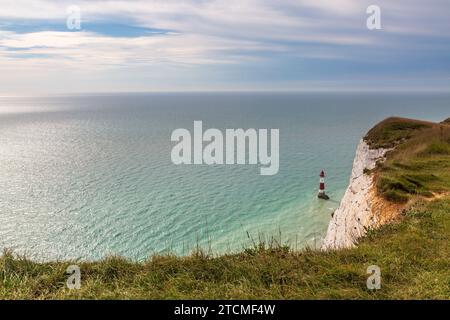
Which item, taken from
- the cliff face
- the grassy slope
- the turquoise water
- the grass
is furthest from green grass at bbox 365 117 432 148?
the grassy slope

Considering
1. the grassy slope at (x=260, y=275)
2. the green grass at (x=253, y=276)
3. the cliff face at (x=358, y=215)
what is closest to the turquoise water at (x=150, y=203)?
the cliff face at (x=358, y=215)

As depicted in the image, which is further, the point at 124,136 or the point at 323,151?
the point at 124,136

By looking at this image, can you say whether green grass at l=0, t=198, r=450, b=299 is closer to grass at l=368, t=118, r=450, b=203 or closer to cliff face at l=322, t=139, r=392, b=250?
cliff face at l=322, t=139, r=392, b=250

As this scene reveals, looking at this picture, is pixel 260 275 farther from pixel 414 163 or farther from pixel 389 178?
pixel 414 163

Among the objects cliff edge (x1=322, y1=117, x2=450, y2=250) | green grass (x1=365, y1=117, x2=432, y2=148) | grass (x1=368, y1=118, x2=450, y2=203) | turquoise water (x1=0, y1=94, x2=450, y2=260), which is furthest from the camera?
green grass (x1=365, y1=117, x2=432, y2=148)

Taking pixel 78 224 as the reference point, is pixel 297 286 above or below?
above

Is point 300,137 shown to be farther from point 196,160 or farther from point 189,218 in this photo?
point 189,218

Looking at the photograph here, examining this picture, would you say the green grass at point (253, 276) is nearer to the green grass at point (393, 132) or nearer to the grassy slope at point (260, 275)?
the grassy slope at point (260, 275)

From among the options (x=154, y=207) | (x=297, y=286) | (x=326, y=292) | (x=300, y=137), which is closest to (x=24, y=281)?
(x=297, y=286)
